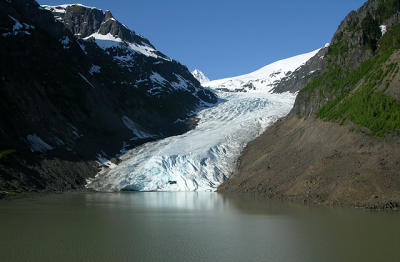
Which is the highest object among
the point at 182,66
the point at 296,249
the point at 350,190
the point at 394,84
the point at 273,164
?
the point at 182,66

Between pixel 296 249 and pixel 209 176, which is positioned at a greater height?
pixel 209 176

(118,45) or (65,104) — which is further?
(118,45)

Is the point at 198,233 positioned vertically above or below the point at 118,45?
below

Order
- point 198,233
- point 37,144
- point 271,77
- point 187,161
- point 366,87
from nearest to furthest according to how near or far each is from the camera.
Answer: point 198,233 < point 366,87 < point 37,144 < point 187,161 < point 271,77

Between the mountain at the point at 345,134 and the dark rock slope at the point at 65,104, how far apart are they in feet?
64.1

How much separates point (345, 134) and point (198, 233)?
2185 centimetres

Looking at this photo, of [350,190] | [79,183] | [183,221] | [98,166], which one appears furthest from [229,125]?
[183,221]

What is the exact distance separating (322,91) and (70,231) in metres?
39.4

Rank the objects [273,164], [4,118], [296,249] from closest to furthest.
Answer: [296,249], [273,164], [4,118]

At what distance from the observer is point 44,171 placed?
4903cm

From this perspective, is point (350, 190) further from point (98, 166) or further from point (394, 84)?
point (98, 166)

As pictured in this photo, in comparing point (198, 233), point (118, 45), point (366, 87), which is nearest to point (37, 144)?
point (198, 233)

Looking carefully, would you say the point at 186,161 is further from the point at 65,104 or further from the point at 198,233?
the point at 198,233

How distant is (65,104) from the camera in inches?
2576
